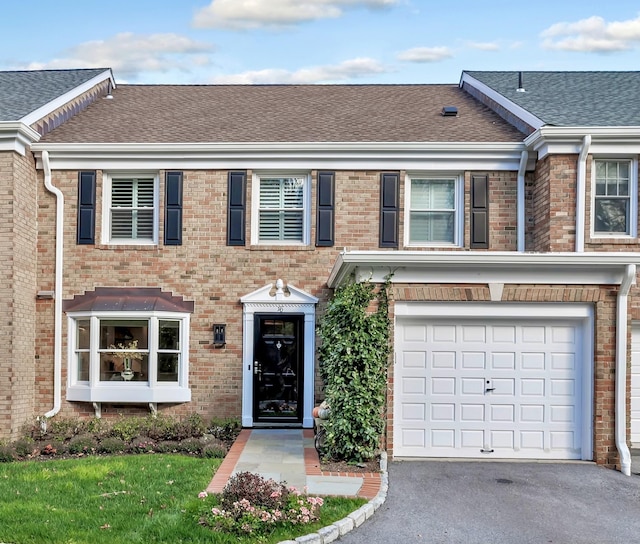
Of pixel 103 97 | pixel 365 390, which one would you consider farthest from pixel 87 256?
pixel 365 390

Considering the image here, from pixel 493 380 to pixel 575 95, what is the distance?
7.27m

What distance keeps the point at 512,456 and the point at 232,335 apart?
531cm

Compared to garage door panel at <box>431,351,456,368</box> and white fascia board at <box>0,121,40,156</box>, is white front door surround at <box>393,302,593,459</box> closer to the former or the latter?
garage door panel at <box>431,351,456,368</box>

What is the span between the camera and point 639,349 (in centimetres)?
1123

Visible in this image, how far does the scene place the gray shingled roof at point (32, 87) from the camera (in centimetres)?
1192

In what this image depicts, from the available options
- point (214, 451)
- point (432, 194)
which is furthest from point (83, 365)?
point (432, 194)

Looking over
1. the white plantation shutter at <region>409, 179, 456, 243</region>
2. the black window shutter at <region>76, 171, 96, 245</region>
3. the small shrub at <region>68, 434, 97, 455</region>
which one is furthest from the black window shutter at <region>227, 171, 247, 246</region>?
the small shrub at <region>68, 434, 97, 455</region>

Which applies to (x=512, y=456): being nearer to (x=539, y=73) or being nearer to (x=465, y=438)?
(x=465, y=438)

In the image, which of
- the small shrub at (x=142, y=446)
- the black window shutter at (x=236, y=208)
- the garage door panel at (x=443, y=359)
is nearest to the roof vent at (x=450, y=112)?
the black window shutter at (x=236, y=208)

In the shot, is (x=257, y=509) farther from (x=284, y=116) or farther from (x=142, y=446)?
(x=284, y=116)

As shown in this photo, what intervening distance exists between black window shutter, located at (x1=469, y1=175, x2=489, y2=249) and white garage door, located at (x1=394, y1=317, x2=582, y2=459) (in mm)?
2847

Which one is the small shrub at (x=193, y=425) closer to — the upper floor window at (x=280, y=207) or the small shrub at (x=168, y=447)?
the small shrub at (x=168, y=447)

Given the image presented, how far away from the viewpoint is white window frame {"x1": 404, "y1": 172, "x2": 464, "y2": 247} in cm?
1214

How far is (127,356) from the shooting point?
39.2 feet
